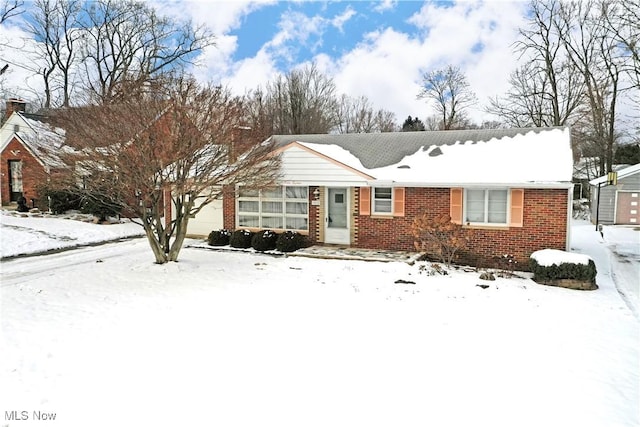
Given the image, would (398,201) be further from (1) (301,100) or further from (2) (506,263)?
(1) (301,100)

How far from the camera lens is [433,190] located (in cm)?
1340

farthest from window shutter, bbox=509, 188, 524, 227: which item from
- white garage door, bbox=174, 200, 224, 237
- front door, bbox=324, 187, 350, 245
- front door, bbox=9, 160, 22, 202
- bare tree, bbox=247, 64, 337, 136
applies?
bare tree, bbox=247, 64, 337, 136

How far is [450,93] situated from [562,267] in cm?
3619

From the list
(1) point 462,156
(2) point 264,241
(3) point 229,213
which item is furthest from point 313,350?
(3) point 229,213

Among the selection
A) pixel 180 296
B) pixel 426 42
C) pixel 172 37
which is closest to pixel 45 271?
pixel 180 296

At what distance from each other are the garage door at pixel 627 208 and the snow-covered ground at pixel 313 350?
1649 cm

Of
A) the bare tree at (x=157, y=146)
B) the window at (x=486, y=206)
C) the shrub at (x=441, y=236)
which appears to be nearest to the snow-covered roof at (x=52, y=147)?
the bare tree at (x=157, y=146)

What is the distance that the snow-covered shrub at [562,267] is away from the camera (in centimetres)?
1033

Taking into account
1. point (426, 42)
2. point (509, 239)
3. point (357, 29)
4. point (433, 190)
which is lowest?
point (509, 239)

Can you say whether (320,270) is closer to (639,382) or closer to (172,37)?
(639,382)

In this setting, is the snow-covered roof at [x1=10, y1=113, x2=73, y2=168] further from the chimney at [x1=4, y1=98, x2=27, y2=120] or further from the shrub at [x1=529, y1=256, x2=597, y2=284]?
the chimney at [x1=4, y1=98, x2=27, y2=120]

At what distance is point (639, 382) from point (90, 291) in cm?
950

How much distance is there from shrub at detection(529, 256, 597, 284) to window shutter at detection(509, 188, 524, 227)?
5.82ft

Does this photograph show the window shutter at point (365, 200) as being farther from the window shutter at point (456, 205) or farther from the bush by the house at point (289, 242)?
the window shutter at point (456, 205)
